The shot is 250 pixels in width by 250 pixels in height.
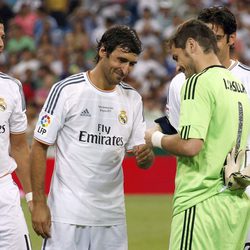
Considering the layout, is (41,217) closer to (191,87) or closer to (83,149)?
Answer: (83,149)

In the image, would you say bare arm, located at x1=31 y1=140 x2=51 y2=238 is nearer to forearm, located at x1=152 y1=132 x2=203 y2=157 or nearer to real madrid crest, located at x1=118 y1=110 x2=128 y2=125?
real madrid crest, located at x1=118 y1=110 x2=128 y2=125

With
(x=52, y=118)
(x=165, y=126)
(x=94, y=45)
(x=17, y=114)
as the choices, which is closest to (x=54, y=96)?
(x=52, y=118)

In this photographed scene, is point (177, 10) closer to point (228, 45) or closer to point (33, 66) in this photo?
point (33, 66)

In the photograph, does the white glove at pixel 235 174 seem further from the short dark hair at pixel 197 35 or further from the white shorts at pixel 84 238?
the white shorts at pixel 84 238

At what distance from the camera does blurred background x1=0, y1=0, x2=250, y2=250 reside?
14.9m

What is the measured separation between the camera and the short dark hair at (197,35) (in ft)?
18.7

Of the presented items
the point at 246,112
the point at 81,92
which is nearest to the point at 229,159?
the point at 246,112

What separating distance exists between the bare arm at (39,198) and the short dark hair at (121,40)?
919 millimetres

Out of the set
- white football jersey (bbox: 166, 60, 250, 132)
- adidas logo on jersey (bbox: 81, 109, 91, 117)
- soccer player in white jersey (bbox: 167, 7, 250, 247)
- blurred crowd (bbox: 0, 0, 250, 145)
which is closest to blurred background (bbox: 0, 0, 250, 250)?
blurred crowd (bbox: 0, 0, 250, 145)

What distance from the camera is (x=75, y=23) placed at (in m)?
19.2

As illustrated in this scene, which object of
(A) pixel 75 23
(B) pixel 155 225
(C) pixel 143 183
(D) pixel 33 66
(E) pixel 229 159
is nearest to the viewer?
(E) pixel 229 159

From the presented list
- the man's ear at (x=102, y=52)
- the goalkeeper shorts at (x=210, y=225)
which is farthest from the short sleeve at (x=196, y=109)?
the man's ear at (x=102, y=52)

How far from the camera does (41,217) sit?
6223mm

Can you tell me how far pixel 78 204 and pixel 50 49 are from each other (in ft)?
40.2
